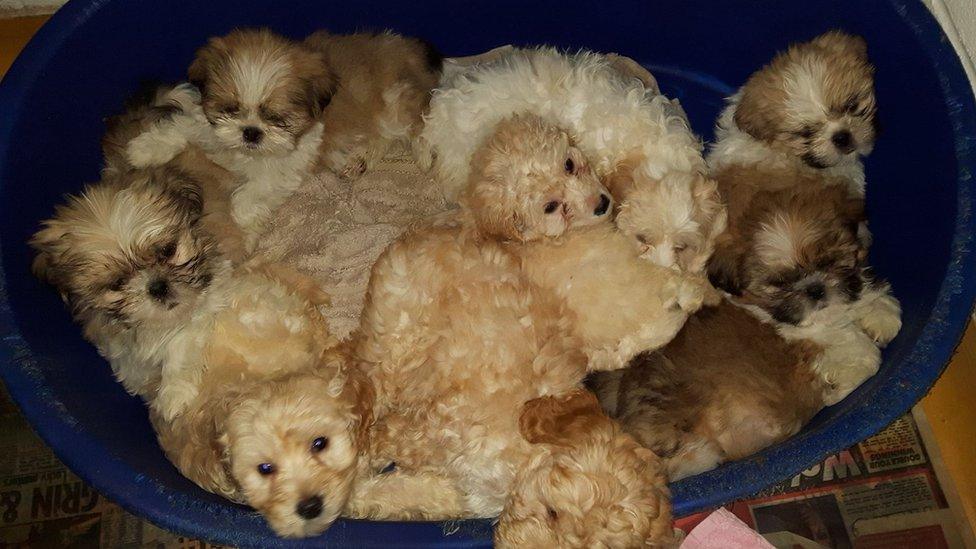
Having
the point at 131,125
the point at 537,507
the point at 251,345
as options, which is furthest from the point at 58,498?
the point at 537,507

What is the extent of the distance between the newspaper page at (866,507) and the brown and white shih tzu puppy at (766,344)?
61 centimetres

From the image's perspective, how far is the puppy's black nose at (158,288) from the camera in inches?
97.0

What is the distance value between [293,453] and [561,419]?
32.7 inches

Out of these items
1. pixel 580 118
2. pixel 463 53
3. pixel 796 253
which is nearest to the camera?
pixel 796 253

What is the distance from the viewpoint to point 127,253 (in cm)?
240

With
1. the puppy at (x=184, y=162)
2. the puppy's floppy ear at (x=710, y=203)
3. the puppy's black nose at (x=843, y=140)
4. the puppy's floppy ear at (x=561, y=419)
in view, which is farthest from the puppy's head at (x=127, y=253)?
the puppy's black nose at (x=843, y=140)

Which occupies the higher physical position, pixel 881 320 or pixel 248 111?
pixel 248 111

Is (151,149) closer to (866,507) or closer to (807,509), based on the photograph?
(807,509)

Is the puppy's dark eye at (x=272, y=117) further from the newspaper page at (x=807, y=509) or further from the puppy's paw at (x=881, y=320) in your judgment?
the puppy's paw at (x=881, y=320)

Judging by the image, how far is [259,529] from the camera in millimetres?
2369

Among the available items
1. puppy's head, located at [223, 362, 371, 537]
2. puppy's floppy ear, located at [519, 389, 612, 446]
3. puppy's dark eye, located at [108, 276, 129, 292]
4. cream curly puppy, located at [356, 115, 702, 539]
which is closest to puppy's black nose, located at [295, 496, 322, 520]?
puppy's head, located at [223, 362, 371, 537]

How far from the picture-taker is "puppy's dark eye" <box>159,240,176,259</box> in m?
2.49

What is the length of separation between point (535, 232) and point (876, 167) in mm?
1643

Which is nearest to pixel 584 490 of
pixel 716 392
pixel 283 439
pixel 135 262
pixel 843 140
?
pixel 716 392
